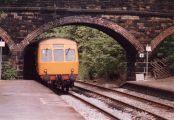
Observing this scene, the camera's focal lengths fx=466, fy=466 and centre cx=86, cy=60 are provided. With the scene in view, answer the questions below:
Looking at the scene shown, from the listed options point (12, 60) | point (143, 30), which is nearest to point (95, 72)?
point (143, 30)

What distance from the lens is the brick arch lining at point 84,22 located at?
1085 inches

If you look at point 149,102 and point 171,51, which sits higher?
point 171,51

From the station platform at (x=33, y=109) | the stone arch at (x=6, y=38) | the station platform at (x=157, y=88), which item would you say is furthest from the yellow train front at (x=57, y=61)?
the station platform at (x=33, y=109)

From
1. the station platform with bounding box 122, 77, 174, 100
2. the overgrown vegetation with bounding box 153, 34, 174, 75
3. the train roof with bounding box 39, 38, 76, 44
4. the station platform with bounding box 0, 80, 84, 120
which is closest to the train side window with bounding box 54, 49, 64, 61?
the train roof with bounding box 39, 38, 76, 44

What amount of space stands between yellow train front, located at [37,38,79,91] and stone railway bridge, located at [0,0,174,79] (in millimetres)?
4811

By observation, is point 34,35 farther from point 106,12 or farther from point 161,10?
point 161,10

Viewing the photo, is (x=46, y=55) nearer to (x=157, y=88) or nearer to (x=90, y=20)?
(x=157, y=88)

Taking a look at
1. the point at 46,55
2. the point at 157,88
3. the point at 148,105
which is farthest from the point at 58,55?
the point at 148,105

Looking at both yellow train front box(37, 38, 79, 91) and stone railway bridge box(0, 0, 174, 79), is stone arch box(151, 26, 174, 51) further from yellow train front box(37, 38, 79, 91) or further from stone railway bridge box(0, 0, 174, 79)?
yellow train front box(37, 38, 79, 91)

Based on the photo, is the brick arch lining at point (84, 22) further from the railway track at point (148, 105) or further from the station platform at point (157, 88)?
the railway track at point (148, 105)

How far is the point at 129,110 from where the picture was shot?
16.2 metres

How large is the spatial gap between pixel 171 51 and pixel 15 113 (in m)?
21.5

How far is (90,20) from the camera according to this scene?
28203 millimetres

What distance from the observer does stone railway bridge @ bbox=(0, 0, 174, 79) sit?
27328mm
